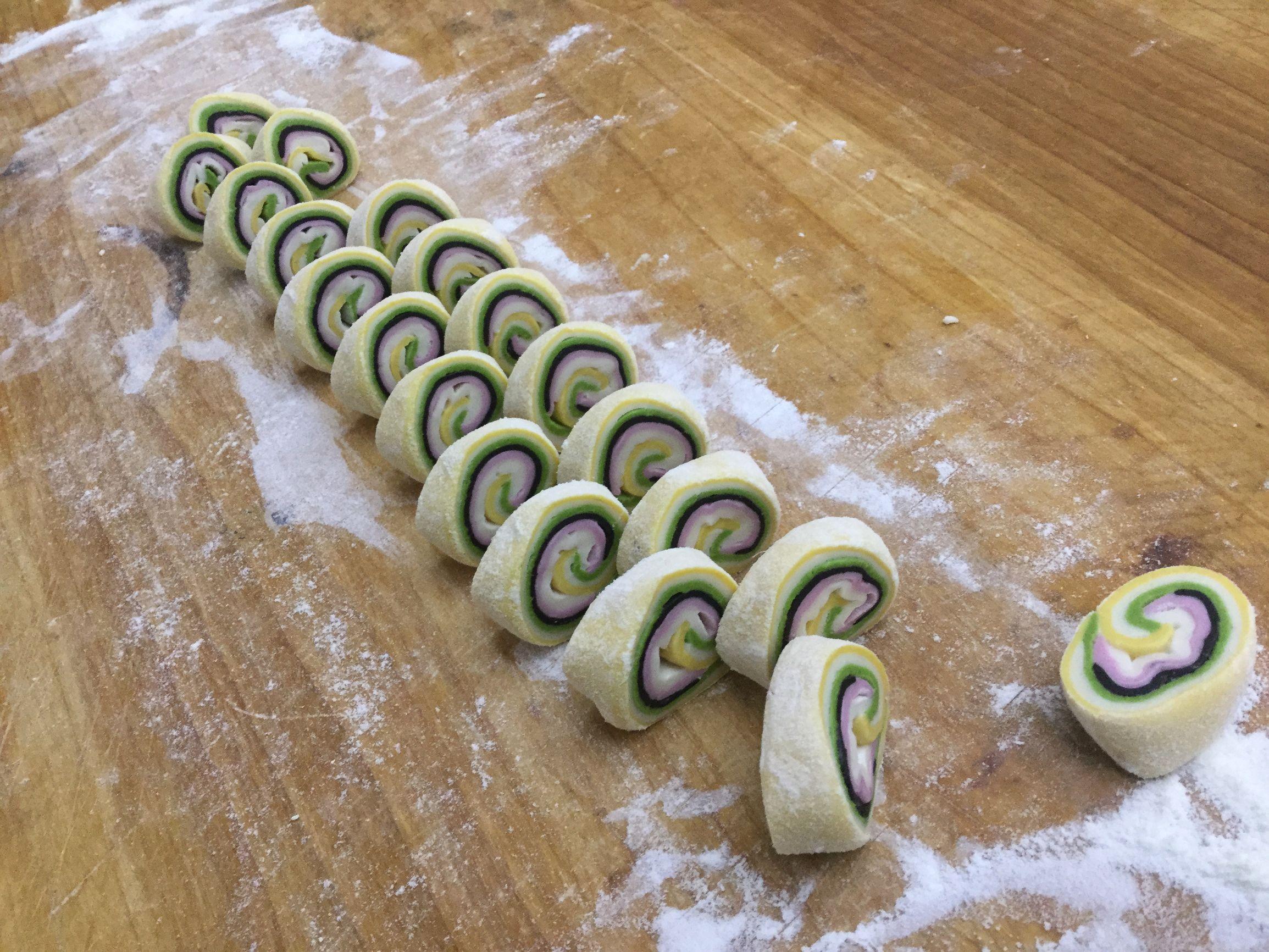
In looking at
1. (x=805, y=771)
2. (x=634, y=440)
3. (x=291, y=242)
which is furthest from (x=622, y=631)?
(x=291, y=242)

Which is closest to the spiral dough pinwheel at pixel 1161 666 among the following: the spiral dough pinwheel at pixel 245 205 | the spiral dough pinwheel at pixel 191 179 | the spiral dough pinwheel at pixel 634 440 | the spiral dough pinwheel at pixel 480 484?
the spiral dough pinwheel at pixel 634 440

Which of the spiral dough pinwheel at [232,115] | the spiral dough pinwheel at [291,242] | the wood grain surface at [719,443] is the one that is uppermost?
the spiral dough pinwheel at [232,115]

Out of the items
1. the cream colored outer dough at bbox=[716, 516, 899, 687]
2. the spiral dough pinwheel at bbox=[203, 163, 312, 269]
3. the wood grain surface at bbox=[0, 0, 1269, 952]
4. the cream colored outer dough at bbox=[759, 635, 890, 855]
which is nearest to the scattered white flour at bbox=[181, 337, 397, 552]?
the wood grain surface at bbox=[0, 0, 1269, 952]

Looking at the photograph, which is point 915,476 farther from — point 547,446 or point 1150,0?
point 1150,0

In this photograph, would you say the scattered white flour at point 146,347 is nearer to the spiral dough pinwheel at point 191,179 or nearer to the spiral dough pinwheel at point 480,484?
the spiral dough pinwheel at point 191,179

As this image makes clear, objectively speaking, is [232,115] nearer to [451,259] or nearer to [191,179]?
[191,179]
